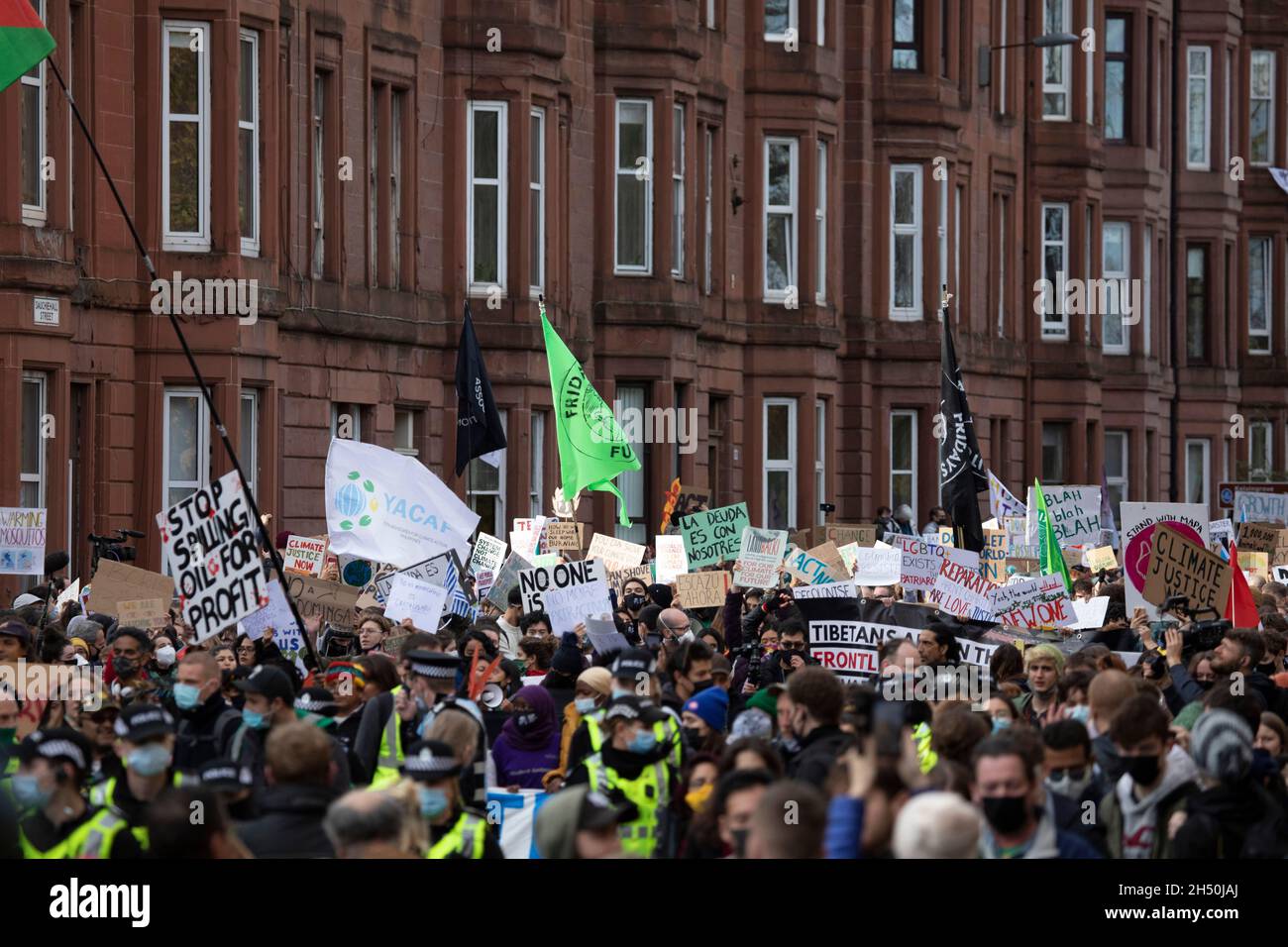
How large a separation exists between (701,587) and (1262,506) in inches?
795

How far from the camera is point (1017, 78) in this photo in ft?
158

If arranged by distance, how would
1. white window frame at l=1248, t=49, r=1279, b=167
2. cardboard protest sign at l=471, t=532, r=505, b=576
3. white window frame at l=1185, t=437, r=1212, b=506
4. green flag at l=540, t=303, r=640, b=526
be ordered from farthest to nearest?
1. white window frame at l=1248, t=49, r=1279, b=167
2. white window frame at l=1185, t=437, r=1212, b=506
3. green flag at l=540, t=303, r=640, b=526
4. cardboard protest sign at l=471, t=532, r=505, b=576

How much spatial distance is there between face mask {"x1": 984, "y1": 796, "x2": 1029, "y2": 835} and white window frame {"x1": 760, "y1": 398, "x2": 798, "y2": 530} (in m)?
30.9

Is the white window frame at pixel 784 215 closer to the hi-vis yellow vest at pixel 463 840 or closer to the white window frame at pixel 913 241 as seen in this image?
the white window frame at pixel 913 241

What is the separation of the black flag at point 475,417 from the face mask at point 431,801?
59.2 ft

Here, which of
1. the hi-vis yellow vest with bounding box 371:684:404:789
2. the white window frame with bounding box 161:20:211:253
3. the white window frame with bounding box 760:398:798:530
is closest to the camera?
the hi-vis yellow vest with bounding box 371:684:404:789

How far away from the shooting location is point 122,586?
59.1 ft

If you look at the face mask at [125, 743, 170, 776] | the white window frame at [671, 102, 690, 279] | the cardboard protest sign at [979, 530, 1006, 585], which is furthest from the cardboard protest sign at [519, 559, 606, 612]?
the white window frame at [671, 102, 690, 279]

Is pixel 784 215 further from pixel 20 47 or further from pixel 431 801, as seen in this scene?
pixel 431 801

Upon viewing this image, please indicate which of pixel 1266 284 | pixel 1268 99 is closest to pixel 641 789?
pixel 1268 99

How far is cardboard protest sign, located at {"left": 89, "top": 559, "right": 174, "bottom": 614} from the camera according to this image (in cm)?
1791

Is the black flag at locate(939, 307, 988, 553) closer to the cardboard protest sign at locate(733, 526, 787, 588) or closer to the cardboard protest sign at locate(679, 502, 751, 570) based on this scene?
the cardboard protest sign at locate(679, 502, 751, 570)

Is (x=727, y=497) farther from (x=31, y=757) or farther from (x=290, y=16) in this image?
(x=31, y=757)

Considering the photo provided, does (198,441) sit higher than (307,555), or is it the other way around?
(198,441)
